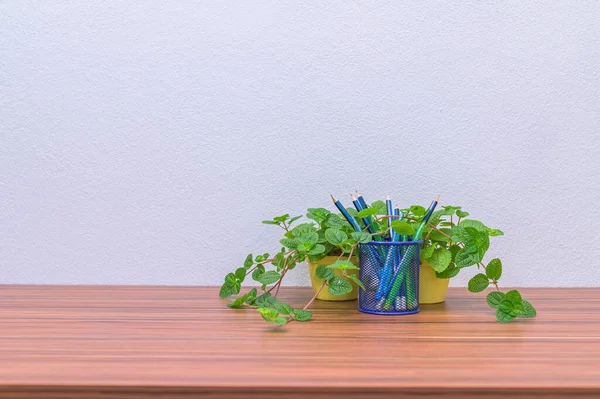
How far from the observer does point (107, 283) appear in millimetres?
1202

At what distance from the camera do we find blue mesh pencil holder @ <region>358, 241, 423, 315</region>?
94 centimetres

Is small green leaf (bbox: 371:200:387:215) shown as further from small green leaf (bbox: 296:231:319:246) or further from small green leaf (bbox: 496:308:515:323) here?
small green leaf (bbox: 496:308:515:323)

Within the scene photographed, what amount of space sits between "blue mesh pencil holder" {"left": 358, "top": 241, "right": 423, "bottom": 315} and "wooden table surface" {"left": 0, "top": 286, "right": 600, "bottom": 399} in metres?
0.03

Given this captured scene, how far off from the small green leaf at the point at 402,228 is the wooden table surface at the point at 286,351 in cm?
13

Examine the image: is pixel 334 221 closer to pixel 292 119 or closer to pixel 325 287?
pixel 325 287

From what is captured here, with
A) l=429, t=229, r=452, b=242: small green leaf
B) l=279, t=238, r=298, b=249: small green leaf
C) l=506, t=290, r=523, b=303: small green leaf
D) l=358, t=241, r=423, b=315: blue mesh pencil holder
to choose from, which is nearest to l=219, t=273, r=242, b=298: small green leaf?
l=279, t=238, r=298, b=249: small green leaf

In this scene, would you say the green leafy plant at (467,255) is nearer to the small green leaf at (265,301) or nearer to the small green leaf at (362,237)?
the small green leaf at (362,237)

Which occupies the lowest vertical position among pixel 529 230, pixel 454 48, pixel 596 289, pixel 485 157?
pixel 596 289

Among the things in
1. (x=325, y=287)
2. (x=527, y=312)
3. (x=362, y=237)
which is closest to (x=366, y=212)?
(x=362, y=237)

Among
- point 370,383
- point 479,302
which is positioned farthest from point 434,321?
point 370,383

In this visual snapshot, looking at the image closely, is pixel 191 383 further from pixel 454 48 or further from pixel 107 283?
pixel 454 48

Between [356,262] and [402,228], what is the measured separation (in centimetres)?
13

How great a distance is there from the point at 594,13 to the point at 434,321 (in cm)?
69

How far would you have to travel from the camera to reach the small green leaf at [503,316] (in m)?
0.90
